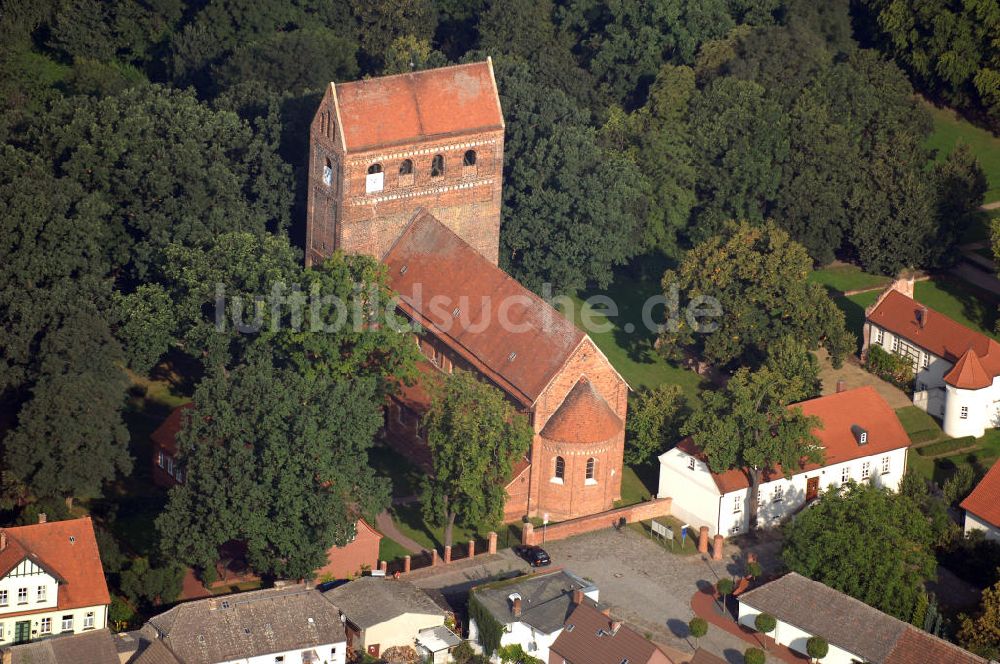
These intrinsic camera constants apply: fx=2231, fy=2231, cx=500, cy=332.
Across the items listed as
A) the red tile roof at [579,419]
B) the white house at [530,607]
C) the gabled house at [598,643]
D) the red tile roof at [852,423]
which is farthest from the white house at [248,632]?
the red tile roof at [852,423]

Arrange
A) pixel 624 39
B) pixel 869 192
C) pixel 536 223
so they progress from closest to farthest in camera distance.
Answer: pixel 536 223 < pixel 869 192 < pixel 624 39

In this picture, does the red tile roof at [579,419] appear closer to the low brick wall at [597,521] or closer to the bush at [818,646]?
the low brick wall at [597,521]

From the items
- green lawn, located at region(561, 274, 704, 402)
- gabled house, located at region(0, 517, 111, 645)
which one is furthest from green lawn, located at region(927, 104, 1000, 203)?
gabled house, located at region(0, 517, 111, 645)

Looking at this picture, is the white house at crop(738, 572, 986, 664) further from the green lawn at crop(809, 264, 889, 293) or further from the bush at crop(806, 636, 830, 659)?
the green lawn at crop(809, 264, 889, 293)

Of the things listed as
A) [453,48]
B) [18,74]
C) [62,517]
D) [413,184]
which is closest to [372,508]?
[62,517]

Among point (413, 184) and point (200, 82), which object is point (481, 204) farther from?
point (200, 82)

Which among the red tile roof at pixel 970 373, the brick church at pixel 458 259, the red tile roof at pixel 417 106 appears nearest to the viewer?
the brick church at pixel 458 259

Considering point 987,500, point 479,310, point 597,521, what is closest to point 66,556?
point 479,310
